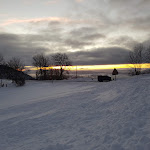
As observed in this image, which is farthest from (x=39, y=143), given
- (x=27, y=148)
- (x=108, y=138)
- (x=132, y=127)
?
→ (x=132, y=127)

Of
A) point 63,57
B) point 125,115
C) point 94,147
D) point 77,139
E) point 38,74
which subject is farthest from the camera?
point 63,57

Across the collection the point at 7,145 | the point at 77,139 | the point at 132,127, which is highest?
the point at 132,127

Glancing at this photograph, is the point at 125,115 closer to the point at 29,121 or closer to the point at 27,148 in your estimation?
the point at 27,148

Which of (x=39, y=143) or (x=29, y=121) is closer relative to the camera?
(x=39, y=143)

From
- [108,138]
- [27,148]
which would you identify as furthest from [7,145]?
[108,138]

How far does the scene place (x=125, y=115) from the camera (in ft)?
22.2

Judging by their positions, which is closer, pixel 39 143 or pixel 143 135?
pixel 143 135

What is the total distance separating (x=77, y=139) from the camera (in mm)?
5219

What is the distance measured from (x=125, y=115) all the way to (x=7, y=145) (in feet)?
19.4

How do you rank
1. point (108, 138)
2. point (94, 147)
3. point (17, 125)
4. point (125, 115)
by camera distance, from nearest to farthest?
point (94, 147) → point (108, 138) → point (125, 115) → point (17, 125)

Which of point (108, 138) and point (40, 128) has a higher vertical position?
point (108, 138)

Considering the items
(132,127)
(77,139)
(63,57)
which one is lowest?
(77,139)

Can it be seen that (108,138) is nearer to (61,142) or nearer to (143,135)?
(143,135)

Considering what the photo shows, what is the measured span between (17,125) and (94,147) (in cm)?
520
